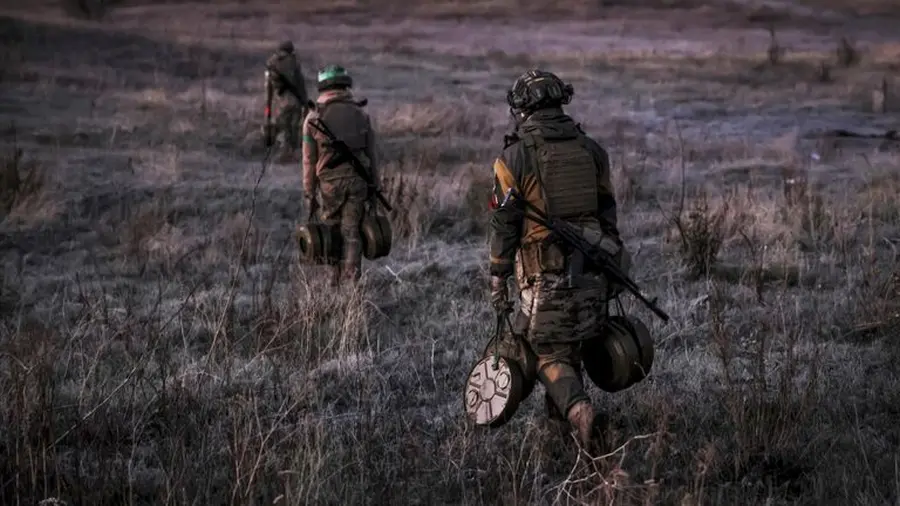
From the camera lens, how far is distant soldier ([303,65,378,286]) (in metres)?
7.75

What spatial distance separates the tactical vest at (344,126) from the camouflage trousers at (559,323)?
3451 mm

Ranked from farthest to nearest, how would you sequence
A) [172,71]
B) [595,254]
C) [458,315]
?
[172,71], [458,315], [595,254]

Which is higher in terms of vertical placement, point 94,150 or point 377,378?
point 377,378

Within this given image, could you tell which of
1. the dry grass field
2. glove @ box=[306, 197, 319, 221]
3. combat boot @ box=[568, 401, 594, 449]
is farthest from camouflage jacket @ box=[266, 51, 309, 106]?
combat boot @ box=[568, 401, 594, 449]

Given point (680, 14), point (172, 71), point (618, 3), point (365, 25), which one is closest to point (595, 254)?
point (172, 71)

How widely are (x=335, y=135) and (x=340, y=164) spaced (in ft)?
0.75

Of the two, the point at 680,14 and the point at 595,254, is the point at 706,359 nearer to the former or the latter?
the point at 595,254

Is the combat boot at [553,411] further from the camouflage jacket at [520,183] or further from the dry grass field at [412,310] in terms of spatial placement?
the camouflage jacket at [520,183]

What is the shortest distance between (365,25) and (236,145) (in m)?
31.7

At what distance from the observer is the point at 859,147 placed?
15922 millimetres

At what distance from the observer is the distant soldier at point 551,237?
445cm

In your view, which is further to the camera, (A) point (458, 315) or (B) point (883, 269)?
(B) point (883, 269)

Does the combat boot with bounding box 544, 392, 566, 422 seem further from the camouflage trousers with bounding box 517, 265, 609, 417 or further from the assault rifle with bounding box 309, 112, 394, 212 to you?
the assault rifle with bounding box 309, 112, 394, 212

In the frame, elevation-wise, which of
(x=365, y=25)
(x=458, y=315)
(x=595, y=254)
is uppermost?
(x=595, y=254)
